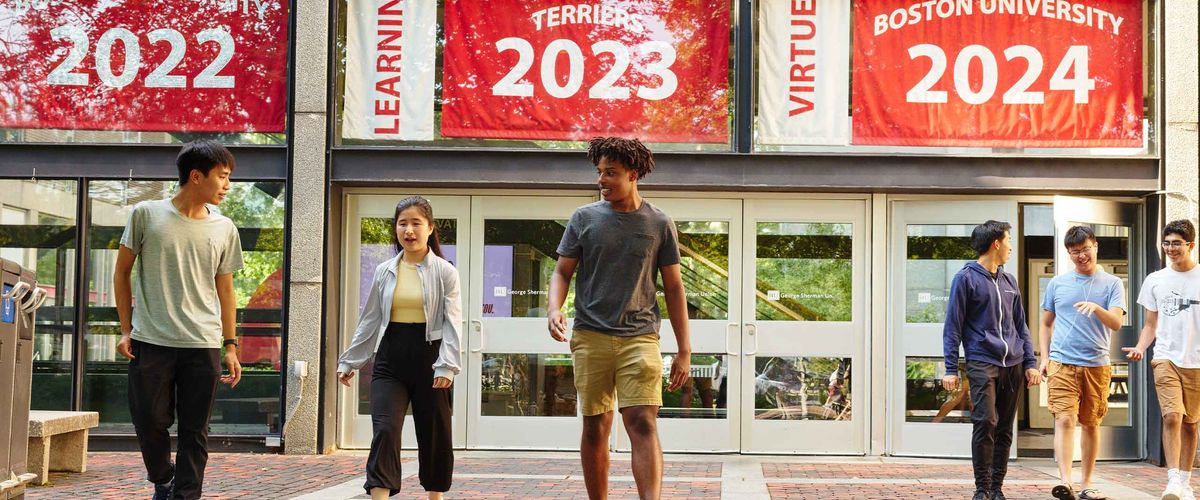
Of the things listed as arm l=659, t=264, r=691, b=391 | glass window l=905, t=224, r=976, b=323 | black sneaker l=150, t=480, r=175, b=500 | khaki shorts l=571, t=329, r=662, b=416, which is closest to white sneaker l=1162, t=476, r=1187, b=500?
glass window l=905, t=224, r=976, b=323

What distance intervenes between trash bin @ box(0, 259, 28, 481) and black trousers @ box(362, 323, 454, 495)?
1578 millimetres

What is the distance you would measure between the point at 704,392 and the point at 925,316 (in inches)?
76.7

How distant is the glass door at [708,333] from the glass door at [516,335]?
0.63 m

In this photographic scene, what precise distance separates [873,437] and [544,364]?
9.28 feet

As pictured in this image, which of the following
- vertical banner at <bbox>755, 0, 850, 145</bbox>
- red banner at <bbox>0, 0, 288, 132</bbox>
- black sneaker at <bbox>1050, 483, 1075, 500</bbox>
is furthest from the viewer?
red banner at <bbox>0, 0, 288, 132</bbox>

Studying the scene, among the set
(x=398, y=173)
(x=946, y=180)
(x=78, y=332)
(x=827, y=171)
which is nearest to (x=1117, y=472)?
(x=946, y=180)

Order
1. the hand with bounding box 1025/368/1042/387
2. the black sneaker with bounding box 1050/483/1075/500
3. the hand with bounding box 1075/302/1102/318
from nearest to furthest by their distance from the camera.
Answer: the hand with bounding box 1025/368/1042/387 → the black sneaker with bounding box 1050/483/1075/500 → the hand with bounding box 1075/302/1102/318

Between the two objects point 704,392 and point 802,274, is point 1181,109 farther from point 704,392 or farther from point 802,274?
point 704,392

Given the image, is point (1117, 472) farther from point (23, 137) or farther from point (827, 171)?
point (23, 137)

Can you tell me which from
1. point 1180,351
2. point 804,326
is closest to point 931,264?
point 804,326

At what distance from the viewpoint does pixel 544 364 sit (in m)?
10.4

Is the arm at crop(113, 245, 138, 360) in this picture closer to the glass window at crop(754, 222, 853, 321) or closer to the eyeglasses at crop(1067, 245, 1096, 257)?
the eyeglasses at crop(1067, 245, 1096, 257)

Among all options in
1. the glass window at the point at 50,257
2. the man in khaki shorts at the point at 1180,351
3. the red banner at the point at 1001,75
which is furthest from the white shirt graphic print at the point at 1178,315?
the glass window at the point at 50,257

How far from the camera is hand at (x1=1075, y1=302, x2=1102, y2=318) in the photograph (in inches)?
296
